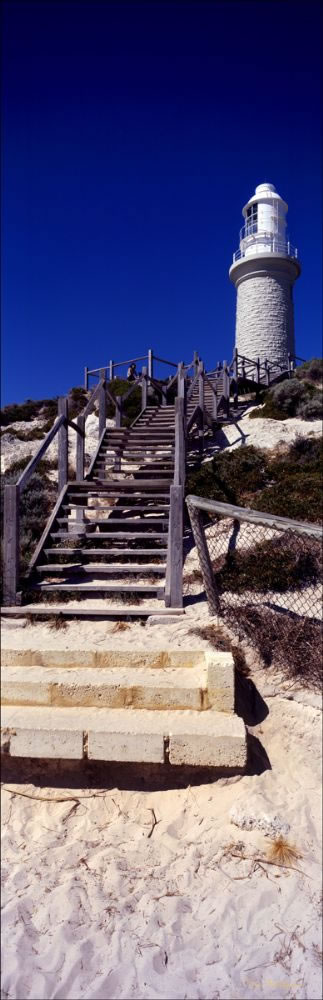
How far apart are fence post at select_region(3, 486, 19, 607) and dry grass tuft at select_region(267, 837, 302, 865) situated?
2.47 meters

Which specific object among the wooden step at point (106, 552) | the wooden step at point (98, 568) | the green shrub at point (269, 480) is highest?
the green shrub at point (269, 480)

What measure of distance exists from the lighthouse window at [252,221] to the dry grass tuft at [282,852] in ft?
86.1

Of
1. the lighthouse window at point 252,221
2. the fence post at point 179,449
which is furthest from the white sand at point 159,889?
the lighthouse window at point 252,221

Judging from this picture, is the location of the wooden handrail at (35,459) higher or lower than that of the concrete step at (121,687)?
higher

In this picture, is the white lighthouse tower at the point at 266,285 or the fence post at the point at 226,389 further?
the white lighthouse tower at the point at 266,285

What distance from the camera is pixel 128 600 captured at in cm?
471

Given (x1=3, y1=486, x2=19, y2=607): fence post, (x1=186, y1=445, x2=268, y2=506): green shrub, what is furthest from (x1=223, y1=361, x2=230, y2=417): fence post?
(x1=3, y1=486, x2=19, y2=607): fence post

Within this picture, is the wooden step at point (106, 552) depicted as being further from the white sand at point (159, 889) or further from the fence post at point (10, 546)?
the white sand at point (159, 889)

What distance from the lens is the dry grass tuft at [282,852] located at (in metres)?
2.31

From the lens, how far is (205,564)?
173 inches

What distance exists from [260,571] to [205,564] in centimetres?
91

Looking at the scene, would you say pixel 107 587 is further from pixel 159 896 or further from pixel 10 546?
pixel 159 896

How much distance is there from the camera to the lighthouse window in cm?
2395

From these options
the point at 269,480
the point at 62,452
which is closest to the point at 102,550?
the point at 62,452
